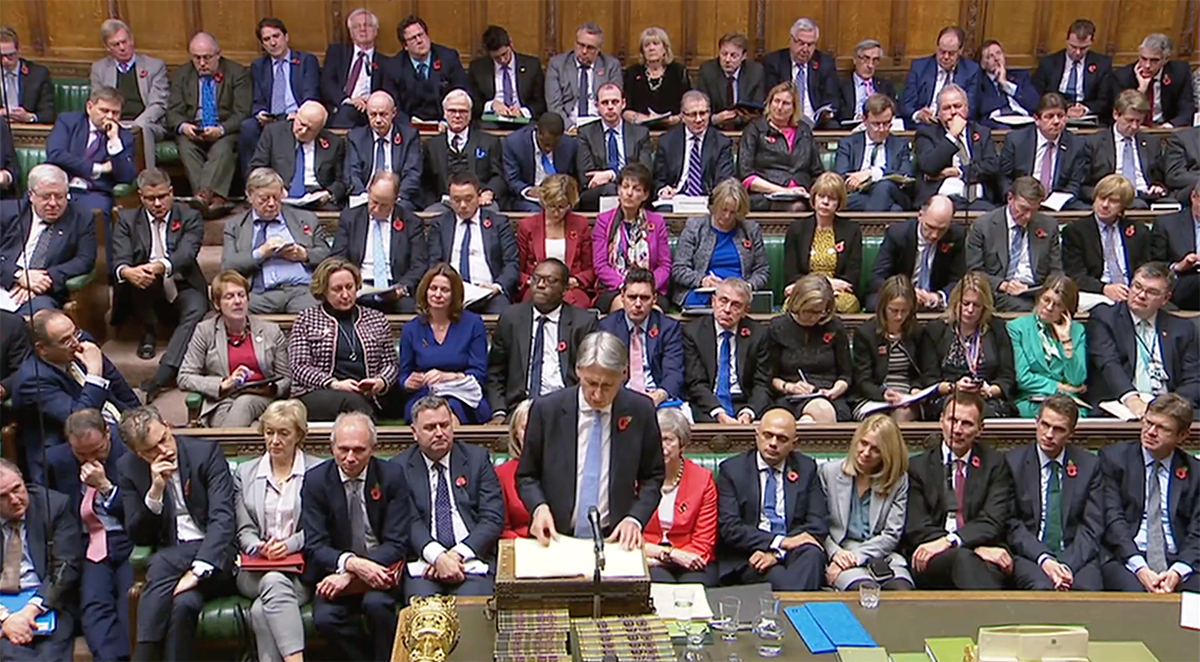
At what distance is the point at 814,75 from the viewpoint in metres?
6.61

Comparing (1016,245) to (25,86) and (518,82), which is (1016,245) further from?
(25,86)

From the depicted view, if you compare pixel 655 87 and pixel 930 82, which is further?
pixel 930 82

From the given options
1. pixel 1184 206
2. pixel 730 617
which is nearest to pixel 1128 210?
pixel 1184 206

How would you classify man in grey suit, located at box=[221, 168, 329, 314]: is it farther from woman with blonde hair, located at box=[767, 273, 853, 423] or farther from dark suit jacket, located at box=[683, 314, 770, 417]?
woman with blonde hair, located at box=[767, 273, 853, 423]

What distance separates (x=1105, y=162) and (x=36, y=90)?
515 centimetres

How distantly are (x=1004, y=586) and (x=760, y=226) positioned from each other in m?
2.07

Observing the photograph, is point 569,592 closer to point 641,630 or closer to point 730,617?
point 641,630

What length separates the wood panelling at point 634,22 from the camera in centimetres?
668

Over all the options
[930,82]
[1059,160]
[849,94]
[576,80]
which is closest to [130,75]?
[576,80]

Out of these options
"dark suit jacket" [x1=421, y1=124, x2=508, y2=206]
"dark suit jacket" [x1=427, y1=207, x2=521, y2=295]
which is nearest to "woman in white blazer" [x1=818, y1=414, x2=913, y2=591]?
"dark suit jacket" [x1=427, y1=207, x2=521, y2=295]

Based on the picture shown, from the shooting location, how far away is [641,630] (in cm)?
264

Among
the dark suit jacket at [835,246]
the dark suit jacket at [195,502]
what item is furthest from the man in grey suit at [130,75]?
the dark suit jacket at [835,246]

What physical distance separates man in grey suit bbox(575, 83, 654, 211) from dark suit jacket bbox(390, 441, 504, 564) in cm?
216

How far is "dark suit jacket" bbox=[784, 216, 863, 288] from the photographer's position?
5.23 metres
